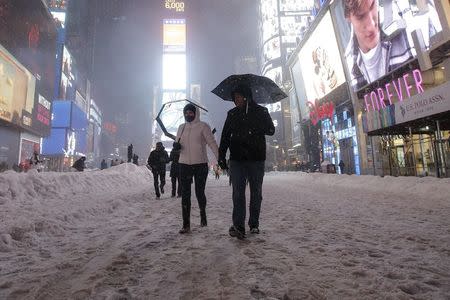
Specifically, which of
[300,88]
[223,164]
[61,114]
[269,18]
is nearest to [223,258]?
[223,164]

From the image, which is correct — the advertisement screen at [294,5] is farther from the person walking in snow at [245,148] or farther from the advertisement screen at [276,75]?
the person walking in snow at [245,148]

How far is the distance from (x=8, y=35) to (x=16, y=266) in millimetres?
40340

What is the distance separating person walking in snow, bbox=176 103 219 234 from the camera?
176 inches

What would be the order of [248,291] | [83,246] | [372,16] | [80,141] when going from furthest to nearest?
1. [80,141]
2. [372,16]
3. [83,246]
4. [248,291]

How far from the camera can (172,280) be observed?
2.31 m

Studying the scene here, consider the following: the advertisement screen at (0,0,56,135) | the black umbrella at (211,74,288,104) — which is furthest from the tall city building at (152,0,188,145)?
the black umbrella at (211,74,288,104)

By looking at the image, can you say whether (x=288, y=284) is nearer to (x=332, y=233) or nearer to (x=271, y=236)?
(x=271, y=236)

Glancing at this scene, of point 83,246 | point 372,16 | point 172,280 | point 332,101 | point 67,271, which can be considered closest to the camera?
point 172,280

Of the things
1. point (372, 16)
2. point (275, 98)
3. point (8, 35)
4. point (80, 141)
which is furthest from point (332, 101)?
point (80, 141)

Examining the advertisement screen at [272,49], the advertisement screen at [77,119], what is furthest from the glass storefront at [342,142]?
the advertisement screen at [77,119]

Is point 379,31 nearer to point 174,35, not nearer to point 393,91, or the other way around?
point 393,91

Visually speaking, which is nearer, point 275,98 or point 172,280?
point 172,280

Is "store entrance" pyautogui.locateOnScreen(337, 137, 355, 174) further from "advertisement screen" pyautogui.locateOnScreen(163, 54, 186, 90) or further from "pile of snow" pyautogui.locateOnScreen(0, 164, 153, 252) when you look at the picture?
"advertisement screen" pyautogui.locateOnScreen(163, 54, 186, 90)

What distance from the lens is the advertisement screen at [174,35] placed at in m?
167
